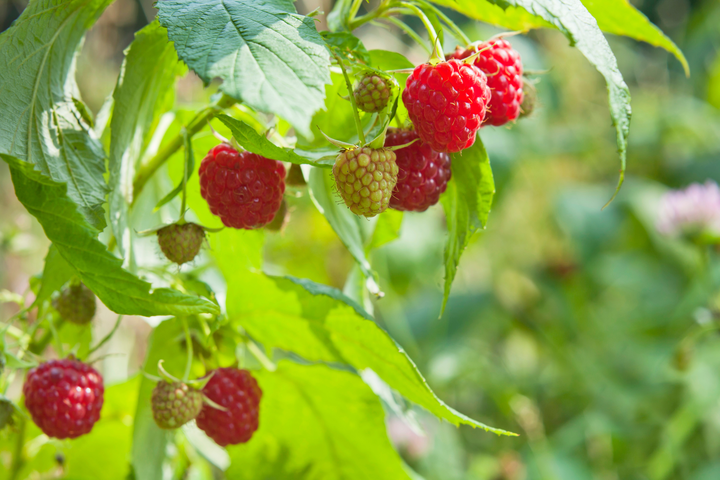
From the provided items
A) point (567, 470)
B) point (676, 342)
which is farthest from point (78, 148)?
point (676, 342)

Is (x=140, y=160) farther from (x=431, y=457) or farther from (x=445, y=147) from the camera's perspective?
(x=431, y=457)

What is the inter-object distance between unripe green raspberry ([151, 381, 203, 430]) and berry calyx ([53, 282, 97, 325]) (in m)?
0.10

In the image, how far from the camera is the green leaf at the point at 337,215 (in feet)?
1.53

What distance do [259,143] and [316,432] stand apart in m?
0.33

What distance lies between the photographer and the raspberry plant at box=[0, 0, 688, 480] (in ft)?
1.18

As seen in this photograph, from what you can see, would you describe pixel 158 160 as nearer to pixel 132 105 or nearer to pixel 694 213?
pixel 132 105

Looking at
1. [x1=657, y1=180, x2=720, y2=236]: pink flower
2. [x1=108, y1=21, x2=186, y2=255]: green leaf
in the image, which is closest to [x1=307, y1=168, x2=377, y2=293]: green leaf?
[x1=108, y1=21, x2=186, y2=255]: green leaf

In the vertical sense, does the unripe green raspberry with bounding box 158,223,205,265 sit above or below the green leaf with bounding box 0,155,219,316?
below

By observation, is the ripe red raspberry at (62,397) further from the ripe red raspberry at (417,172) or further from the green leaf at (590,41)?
the green leaf at (590,41)

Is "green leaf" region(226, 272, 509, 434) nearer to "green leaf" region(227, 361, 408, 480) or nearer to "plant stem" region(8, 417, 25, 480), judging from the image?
"green leaf" region(227, 361, 408, 480)

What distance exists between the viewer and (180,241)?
0.45 meters

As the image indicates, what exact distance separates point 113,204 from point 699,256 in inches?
50.5

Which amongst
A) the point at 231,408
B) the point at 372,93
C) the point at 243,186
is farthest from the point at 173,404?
the point at 372,93

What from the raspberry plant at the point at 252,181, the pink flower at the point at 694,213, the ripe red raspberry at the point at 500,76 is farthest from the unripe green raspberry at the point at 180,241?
the pink flower at the point at 694,213
